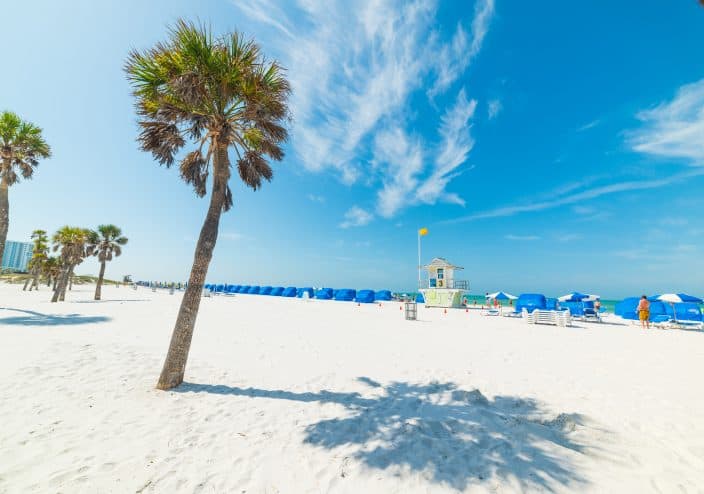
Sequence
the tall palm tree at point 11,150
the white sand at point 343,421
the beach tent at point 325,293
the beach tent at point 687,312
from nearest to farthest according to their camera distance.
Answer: the white sand at point 343,421 < the tall palm tree at point 11,150 < the beach tent at point 687,312 < the beach tent at point 325,293

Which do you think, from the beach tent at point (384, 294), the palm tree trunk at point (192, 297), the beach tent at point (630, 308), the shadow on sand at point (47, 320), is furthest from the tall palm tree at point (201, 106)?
the beach tent at point (384, 294)

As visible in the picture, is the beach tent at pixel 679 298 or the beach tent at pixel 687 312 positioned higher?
the beach tent at pixel 679 298

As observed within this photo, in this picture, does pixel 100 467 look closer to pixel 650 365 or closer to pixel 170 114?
pixel 170 114

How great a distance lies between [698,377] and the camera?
7215 mm

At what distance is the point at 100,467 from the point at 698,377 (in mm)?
12548

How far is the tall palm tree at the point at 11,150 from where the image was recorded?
1477 centimetres

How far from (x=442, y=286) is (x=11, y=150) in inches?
1402

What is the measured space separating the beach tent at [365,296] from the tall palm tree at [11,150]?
32.6 metres

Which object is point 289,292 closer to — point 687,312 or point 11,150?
point 11,150

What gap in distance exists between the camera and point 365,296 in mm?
39812

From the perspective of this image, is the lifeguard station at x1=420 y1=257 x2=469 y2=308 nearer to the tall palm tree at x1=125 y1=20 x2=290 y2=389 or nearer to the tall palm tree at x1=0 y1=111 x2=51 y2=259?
the tall palm tree at x1=125 y1=20 x2=290 y2=389

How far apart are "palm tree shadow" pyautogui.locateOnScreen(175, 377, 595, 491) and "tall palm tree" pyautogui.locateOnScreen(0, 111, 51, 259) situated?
18002mm

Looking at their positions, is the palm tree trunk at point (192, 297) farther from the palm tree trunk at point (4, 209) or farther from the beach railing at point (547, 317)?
the beach railing at point (547, 317)

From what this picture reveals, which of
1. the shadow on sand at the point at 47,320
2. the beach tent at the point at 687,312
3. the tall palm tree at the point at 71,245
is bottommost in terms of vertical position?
the shadow on sand at the point at 47,320
